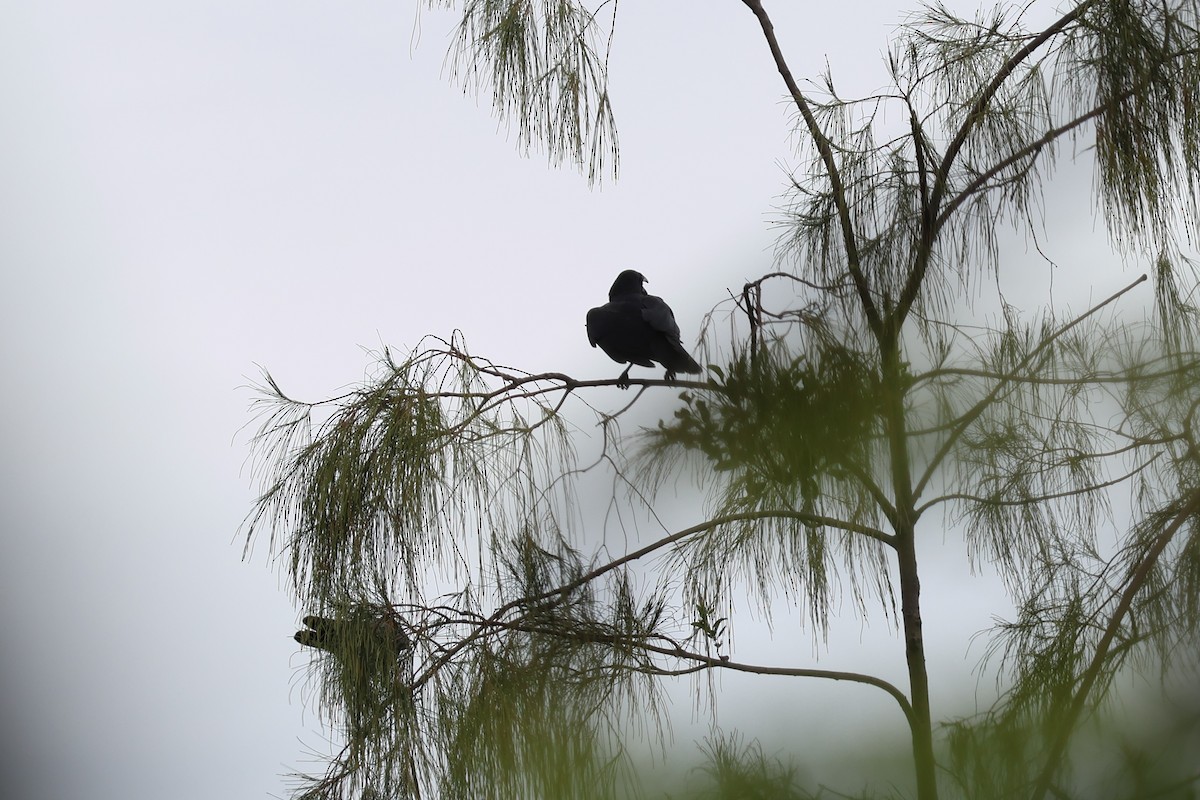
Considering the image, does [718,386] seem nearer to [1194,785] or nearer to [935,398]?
[935,398]

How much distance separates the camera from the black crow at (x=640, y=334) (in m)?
1.11

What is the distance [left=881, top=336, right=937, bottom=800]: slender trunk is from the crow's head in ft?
1.19

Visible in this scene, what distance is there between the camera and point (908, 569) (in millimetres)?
978

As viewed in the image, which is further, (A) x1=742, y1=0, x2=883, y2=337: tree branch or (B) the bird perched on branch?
(A) x1=742, y1=0, x2=883, y2=337: tree branch

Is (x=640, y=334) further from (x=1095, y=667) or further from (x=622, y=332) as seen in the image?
(x=1095, y=667)

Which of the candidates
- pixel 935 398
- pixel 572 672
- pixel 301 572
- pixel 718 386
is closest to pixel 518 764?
pixel 572 672

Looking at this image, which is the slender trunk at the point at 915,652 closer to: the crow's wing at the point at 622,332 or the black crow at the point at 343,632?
the crow's wing at the point at 622,332

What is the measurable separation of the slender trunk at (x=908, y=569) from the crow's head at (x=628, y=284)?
0.36 meters

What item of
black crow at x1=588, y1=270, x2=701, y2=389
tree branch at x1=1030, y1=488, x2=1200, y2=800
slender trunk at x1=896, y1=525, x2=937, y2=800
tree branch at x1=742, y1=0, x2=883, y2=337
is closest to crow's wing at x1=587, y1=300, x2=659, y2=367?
black crow at x1=588, y1=270, x2=701, y2=389

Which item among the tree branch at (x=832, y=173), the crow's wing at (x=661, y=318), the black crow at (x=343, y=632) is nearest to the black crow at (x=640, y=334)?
the crow's wing at (x=661, y=318)

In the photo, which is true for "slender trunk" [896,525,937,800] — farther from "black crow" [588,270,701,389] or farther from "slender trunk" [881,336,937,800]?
"black crow" [588,270,701,389]

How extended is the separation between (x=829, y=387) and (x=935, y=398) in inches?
3.7

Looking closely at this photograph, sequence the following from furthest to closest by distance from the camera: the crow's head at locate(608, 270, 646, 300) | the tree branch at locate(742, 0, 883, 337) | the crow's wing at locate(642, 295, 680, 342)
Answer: the crow's head at locate(608, 270, 646, 300), the crow's wing at locate(642, 295, 680, 342), the tree branch at locate(742, 0, 883, 337)

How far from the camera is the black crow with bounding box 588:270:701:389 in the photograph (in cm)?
111
